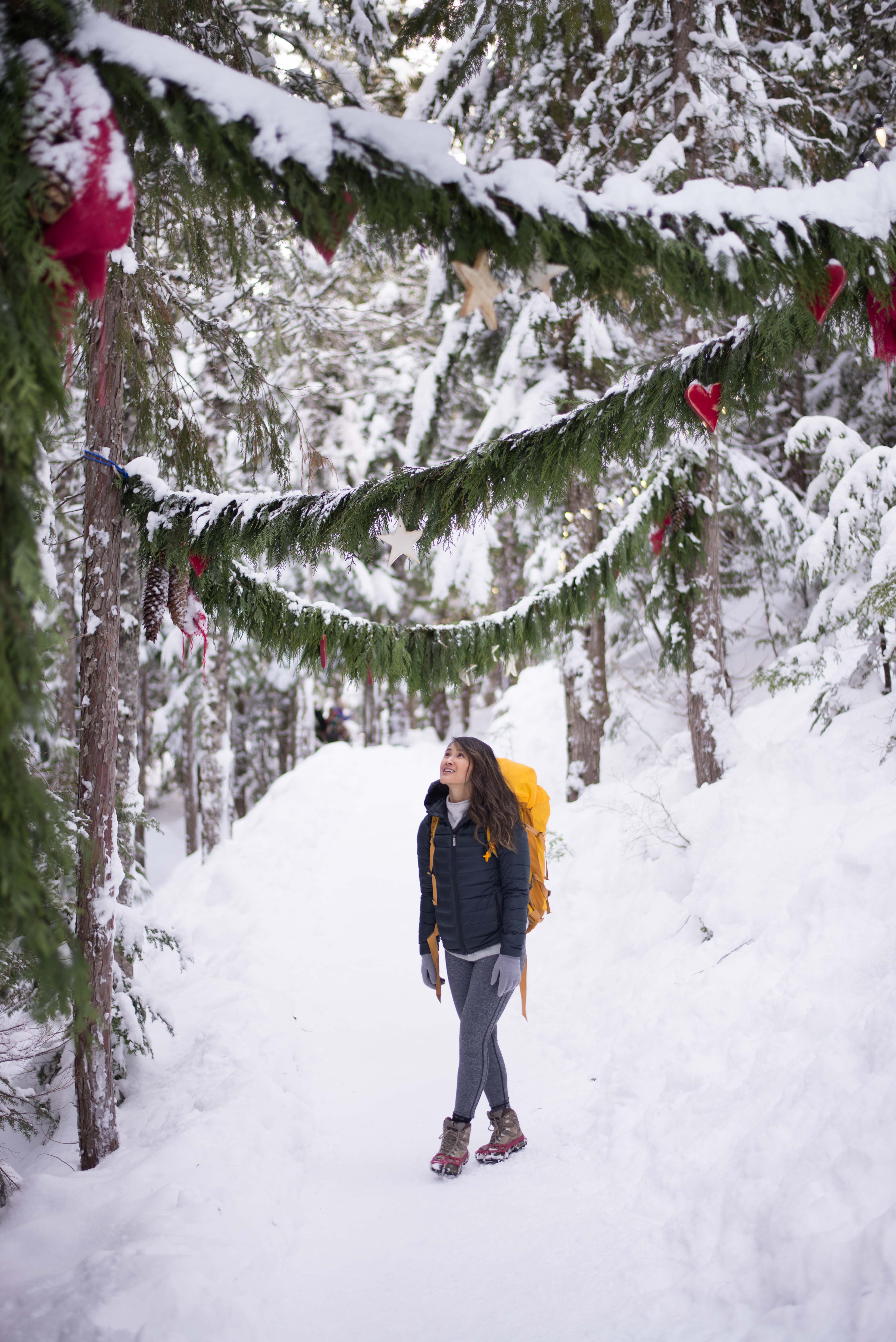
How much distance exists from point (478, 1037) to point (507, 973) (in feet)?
1.20

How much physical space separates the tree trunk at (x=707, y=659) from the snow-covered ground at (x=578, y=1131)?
416 mm

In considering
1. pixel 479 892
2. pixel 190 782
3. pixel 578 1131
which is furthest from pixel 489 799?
pixel 190 782

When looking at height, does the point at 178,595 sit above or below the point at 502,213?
below

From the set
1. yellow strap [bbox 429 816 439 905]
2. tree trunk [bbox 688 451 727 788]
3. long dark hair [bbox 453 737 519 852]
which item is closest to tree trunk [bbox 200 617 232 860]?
tree trunk [bbox 688 451 727 788]

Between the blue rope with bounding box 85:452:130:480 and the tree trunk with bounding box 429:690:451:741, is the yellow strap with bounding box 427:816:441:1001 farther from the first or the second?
the tree trunk with bounding box 429:690:451:741

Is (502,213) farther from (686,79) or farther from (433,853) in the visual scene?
(686,79)

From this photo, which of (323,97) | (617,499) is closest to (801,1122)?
(323,97)

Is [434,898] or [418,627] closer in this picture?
[434,898]

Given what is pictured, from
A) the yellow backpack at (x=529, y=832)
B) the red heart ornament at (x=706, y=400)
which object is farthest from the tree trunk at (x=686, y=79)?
the yellow backpack at (x=529, y=832)

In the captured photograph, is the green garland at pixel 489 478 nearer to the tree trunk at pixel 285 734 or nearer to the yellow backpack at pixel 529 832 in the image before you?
the yellow backpack at pixel 529 832

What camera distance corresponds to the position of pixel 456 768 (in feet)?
13.5

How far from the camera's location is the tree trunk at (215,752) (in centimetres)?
1216

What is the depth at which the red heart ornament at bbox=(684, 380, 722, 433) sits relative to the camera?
129 inches

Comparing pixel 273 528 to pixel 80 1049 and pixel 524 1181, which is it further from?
pixel 524 1181
